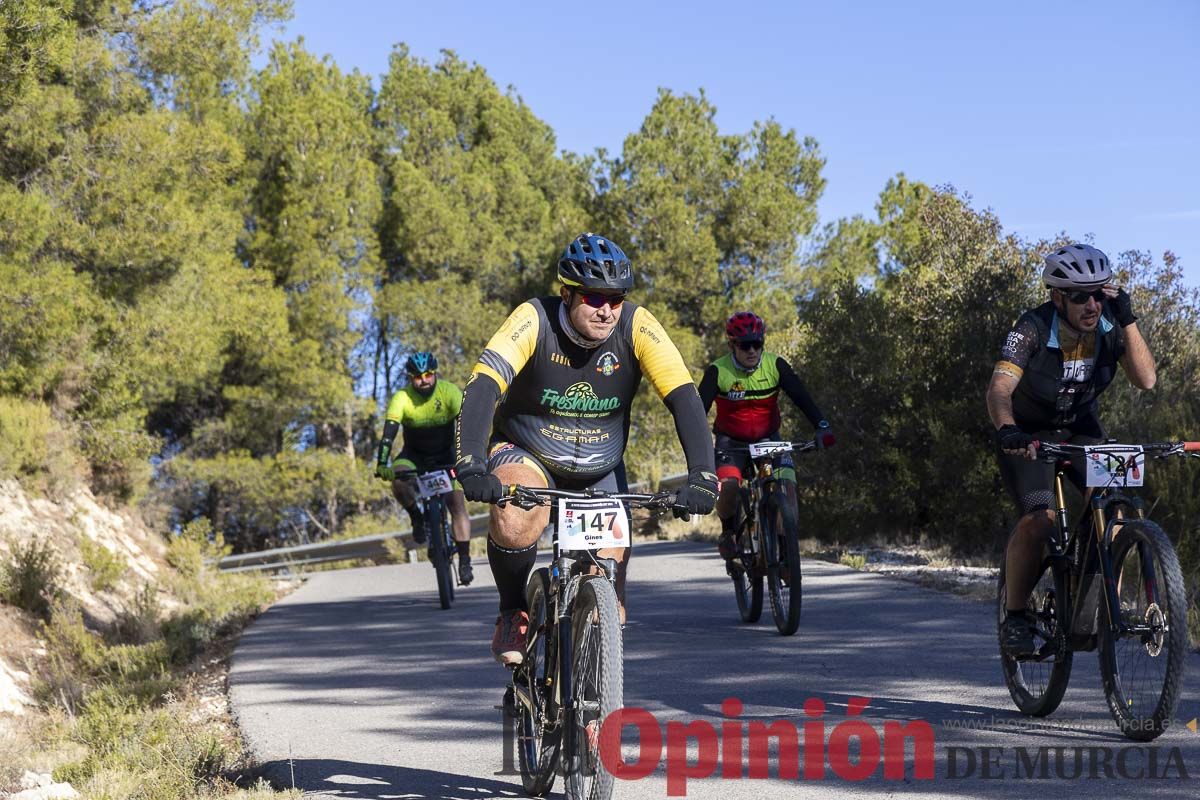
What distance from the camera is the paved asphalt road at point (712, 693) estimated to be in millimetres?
5438

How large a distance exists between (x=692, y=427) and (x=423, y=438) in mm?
7978

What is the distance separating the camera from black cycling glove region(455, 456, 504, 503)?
15.7ft

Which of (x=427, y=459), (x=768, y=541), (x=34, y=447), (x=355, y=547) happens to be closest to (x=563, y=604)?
(x=768, y=541)

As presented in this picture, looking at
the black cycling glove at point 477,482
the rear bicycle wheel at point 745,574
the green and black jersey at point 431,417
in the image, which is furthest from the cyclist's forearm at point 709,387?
the black cycling glove at point 477,482

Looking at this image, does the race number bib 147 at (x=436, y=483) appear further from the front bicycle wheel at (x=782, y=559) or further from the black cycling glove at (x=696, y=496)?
the black cycling glove at (x=696, y=496)

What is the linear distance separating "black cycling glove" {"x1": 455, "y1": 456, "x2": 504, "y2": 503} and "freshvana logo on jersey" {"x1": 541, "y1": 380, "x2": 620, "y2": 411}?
67 cm

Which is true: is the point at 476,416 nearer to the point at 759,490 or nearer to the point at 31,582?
the point at 759,490

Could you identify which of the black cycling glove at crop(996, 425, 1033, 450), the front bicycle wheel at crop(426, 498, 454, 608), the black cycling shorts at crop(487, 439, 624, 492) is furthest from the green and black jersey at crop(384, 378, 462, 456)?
the black cycling glove at crop(996, 425, 1033, 450)

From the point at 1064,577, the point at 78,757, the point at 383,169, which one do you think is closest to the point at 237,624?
the point at 78,757

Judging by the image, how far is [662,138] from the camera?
35969 mm

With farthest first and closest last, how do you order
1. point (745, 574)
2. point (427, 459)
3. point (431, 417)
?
point (427, 459)
point (431, 417)
point (745, 574)

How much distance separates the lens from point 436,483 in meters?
12.8

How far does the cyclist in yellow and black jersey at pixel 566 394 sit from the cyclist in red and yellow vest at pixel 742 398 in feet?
14.3

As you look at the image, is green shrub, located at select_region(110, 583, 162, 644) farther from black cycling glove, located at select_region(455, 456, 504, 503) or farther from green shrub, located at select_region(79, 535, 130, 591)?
black cycling glove, located at select_region(455, 456, 504, 503)
